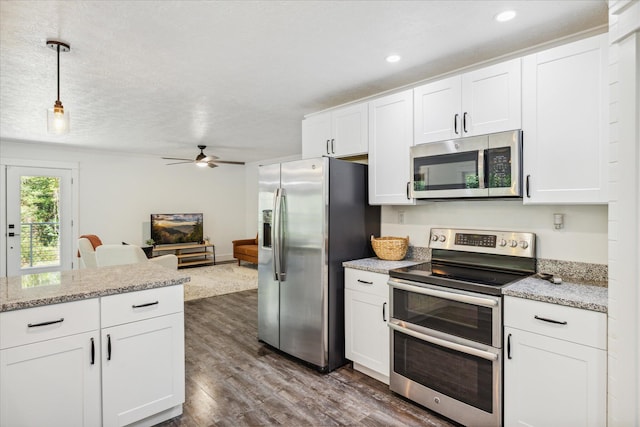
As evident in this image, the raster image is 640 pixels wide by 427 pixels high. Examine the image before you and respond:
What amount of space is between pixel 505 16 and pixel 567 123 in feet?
2.31

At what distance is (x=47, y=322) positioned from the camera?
1.74 metres

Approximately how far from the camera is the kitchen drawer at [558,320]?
1681 millimetres

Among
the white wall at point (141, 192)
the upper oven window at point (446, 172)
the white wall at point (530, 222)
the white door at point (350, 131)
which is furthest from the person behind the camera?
the white wall at point (141, 192)

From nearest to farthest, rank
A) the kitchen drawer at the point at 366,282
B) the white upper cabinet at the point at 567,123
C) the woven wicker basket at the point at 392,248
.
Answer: the white upper cabinet at the point at 567,123 → the kitchen drawer at the point at 366,282 → the woven wicker basket at the point at 392,248

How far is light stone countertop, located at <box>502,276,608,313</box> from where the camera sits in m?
1.72

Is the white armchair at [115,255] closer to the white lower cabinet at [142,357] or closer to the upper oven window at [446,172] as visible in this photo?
the white lower cabinet at [142,357]

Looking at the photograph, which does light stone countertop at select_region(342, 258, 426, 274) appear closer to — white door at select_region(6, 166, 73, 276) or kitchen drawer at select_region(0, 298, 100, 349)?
kitchen drawer at select_region(0, 298, 100, 349)

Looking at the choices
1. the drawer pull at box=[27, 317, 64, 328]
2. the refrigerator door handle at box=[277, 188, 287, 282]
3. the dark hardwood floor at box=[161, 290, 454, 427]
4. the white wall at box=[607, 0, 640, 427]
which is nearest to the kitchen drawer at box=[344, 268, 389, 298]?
the refrigerator door handle at box=[277, 188, 287, 282]

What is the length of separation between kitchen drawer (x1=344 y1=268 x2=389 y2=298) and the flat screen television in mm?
5833

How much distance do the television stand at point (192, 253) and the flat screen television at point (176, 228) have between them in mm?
177

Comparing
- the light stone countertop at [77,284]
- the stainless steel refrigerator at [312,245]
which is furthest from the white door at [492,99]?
the light stone countertop at [77,284]

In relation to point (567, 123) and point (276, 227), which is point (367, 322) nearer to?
point (276, 227)

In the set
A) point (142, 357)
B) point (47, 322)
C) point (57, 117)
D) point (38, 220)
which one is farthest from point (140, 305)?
point (38, 220)

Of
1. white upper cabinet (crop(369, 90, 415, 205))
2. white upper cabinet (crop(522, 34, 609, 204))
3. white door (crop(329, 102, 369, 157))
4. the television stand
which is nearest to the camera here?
white upper cabinet (crop(522, 34, 609, 204))
